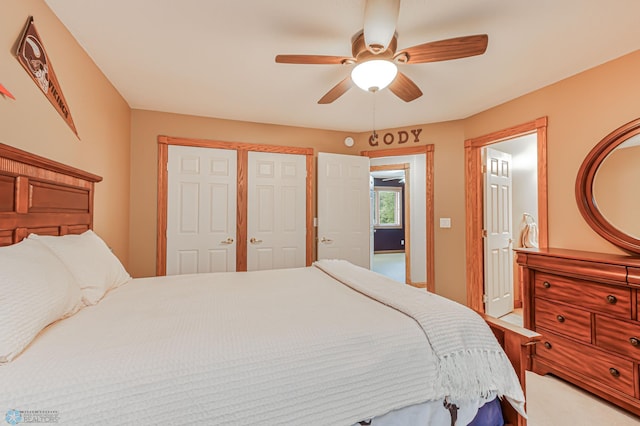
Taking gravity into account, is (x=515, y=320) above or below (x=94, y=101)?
below

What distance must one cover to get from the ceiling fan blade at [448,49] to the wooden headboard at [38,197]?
2.07 m

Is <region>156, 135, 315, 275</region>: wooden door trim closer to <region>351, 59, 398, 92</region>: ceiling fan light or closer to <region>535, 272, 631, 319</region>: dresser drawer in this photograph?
<region>351, 59, 398, 92</region>: ceiling fan light

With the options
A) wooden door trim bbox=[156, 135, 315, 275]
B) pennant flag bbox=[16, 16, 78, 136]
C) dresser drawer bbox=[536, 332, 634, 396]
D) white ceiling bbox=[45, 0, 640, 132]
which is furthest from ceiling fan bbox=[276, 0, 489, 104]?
dresser drawer bbox=[536, 332, 634, 396]

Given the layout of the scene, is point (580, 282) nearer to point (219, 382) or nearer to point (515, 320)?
point (515, 320)

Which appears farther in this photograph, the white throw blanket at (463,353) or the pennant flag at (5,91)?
the pennant flag at (5,91)

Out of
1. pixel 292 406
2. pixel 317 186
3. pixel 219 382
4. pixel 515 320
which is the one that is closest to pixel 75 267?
pixel 219 382

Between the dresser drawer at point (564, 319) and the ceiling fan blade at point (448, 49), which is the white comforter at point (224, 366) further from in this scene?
the dresser drawer at point (564, 319)

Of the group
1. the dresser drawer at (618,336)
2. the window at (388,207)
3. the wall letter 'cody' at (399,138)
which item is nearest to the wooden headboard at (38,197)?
the wall letter 'cody' at (399,138)

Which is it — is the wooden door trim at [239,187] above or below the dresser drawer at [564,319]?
above

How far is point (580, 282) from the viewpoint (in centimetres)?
201

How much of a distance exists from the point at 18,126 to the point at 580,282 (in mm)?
3579

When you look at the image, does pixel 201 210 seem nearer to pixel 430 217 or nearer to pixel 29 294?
pixel 29 294

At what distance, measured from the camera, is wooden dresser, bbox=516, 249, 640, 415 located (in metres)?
1.76

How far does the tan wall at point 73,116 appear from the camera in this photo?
1.36 metres
